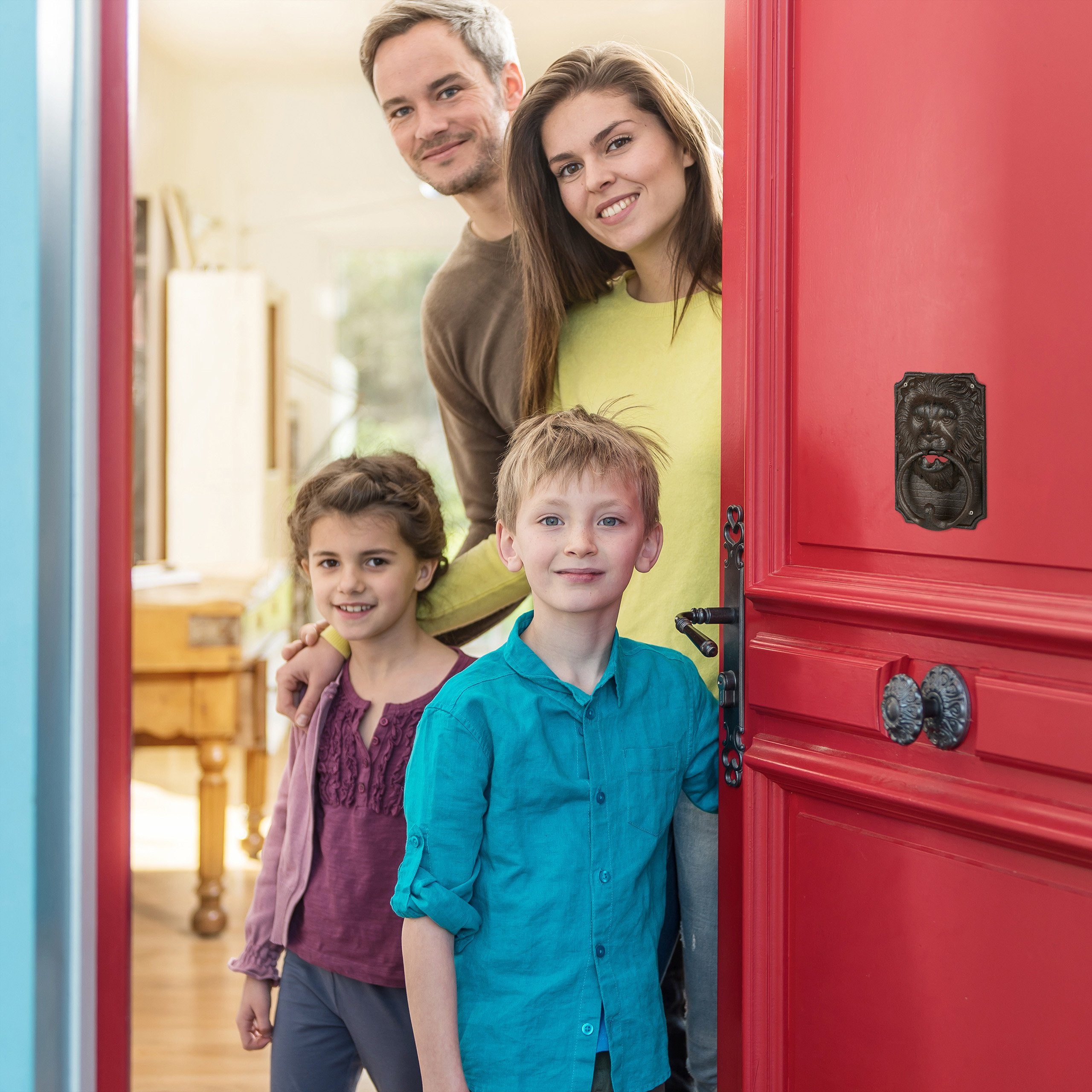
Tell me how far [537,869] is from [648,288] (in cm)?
89

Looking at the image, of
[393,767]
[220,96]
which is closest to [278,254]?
[220,96]

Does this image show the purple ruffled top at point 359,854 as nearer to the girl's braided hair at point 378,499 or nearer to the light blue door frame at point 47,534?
the girl's braided hair at point 378,499

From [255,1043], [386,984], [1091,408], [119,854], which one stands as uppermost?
[1091,408]

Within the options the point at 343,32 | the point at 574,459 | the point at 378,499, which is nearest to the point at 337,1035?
the point at 378,499

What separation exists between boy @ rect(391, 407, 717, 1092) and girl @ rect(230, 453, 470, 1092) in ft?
1.07

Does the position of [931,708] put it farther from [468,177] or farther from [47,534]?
[468,177]

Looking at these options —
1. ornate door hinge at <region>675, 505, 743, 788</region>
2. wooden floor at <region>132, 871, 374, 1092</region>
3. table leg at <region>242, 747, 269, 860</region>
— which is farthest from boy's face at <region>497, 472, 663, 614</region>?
table leg at <region>242, 747, 269, 860</region>

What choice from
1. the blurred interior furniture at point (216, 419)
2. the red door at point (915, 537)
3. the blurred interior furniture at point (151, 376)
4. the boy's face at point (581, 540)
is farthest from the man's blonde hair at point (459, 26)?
the blurred interior furniture at point (151, 376)

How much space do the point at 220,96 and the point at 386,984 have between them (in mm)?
4657

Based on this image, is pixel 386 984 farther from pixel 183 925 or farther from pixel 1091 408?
pixel 183 925

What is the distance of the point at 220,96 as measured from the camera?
5086 millimetres

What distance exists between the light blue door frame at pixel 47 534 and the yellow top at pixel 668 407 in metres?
0.55

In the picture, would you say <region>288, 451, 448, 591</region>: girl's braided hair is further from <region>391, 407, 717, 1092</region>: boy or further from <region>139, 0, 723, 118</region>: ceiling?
<region>139, 0, 723, 118</region>: ceiling

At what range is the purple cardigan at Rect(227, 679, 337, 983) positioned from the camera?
160 centimetres
